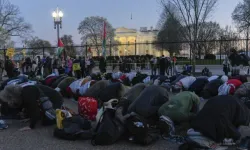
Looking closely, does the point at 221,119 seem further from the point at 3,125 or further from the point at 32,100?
the point at 3,125

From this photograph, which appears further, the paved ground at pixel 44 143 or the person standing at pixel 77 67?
the person standing at pixel 77 67

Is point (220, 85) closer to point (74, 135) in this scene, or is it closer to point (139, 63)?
point (74, 135)

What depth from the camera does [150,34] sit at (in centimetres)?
9938

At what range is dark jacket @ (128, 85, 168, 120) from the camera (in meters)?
6.45

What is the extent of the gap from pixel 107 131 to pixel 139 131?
1.93 feet

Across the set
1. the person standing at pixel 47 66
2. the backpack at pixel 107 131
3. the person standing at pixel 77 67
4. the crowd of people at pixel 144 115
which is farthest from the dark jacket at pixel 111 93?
the person standing at pixel 47 66

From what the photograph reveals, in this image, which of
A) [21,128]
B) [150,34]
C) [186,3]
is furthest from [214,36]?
[21,128]

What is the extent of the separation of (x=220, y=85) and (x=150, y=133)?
425 centimetres

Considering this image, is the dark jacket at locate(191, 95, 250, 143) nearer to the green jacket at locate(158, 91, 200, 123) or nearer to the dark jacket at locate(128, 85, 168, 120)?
the green jacket at locate(158, 91, 200, 123)

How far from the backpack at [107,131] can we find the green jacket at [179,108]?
0.97 m

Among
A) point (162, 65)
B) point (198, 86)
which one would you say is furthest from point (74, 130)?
point (162, 65)

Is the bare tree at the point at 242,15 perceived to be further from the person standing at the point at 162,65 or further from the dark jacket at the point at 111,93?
the dark jacket at the point at 111,93

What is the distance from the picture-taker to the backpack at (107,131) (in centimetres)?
582

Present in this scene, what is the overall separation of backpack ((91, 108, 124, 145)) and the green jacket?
971mm
